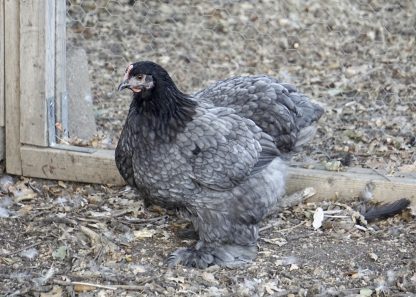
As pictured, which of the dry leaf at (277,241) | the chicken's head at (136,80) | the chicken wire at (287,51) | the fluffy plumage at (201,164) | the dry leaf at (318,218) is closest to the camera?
the chicken's head at (136,80)

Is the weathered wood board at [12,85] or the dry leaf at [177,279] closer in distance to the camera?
the dry leaf at [177,279]

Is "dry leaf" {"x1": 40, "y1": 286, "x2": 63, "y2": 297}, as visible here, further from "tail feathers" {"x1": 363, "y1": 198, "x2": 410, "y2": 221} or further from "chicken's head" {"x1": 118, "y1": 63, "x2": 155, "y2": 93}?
"tail feathers" {"x1": 363, "y1": 198, "x2": 410, "y2": 221}

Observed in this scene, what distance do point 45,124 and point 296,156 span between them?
4.54 ft

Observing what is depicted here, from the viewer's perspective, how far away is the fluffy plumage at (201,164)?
3.46 meters

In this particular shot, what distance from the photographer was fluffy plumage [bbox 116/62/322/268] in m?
3.46

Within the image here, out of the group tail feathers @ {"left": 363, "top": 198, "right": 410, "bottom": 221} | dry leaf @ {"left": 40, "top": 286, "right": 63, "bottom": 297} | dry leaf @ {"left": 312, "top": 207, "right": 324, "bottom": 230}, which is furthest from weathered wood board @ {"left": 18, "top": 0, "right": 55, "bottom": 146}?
tail feathers @ {"left": 363, "top": 198, "right": 410, "bottom": 221}

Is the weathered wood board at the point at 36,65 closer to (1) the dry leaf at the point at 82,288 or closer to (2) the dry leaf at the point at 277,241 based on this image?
(1) the dry leaf at the point at 82,288

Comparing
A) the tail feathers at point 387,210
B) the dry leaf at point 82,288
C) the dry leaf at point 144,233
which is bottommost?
the dry leaf at point 82,288

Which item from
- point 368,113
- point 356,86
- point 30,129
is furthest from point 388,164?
point 30,129

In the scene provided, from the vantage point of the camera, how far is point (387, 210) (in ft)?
12.9

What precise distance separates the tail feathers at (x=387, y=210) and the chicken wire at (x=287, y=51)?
0.64 m

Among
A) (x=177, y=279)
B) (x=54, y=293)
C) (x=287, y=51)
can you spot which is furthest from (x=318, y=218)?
(x=287, y=51)

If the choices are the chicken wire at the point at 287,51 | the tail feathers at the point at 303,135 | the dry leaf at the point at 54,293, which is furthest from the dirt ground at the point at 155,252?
the chicken wire at the point at 287,51

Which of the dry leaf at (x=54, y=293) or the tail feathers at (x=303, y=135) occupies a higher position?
the tail feathers at (x=303, y=135)
